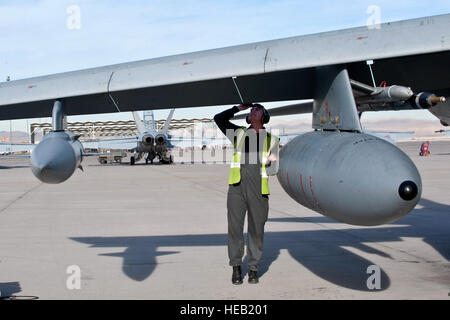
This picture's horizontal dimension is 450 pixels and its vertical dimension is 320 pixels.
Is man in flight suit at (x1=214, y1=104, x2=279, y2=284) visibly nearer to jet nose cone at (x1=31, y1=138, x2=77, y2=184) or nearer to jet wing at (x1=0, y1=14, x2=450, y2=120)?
jet wing at (x1=0, y1=14, x2=450, y2=120)

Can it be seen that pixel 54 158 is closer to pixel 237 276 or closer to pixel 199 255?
pixel 237 276

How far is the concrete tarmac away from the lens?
560 centimetres

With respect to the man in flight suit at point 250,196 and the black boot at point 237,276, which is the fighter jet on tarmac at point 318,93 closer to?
the man in flight suit at point 250,196

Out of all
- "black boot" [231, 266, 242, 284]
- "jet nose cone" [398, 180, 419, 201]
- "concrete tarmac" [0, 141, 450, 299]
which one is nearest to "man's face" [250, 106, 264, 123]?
"black boot" [231, 266, 242, 284]

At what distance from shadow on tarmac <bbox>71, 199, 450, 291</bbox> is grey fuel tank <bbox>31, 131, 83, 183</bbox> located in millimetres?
1605

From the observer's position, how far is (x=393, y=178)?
13.4 ft

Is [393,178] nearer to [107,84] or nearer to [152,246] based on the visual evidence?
[107,84]

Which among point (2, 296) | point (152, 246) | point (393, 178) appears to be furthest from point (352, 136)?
point (152, 246)

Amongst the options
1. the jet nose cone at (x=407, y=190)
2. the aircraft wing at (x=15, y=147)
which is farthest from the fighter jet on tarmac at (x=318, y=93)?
the aircraft wing at (x=15, y=147)

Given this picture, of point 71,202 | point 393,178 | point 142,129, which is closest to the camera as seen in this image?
point 393,178

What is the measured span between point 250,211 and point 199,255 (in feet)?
5.51

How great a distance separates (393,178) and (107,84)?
9.69 ft

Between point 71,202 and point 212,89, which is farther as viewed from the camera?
point 71,202

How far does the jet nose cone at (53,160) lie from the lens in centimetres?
503
